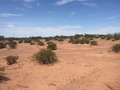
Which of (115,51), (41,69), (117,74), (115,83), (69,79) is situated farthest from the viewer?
(115,51)

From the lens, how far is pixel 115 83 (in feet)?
35.8

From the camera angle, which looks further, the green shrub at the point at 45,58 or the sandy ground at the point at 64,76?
the green shrub at the point at 45,58

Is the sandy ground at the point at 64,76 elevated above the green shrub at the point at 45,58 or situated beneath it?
situated beneath

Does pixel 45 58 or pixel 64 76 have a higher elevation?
pixel 45 58

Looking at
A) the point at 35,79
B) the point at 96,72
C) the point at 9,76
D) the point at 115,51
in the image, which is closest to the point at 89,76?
the point at 96,72

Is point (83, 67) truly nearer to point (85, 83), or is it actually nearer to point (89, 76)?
point (89, 76)

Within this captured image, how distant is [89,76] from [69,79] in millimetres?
1225

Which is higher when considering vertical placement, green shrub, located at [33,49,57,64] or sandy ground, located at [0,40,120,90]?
green shrub, located at [33,49,57,64]

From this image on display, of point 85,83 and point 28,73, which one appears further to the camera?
point 28,73

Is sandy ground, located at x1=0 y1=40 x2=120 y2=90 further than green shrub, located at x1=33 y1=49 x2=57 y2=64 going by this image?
No

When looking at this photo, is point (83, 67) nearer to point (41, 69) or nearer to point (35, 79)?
point (41, 69)

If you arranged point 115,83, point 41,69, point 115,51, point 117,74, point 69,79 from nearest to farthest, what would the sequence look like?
point 115,83 → point 69,79 → point 117,74 → point 41,69 → point 115,51

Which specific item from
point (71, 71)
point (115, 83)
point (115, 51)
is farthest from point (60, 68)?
point (115, 51)

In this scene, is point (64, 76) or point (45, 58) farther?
point (45, 58)
